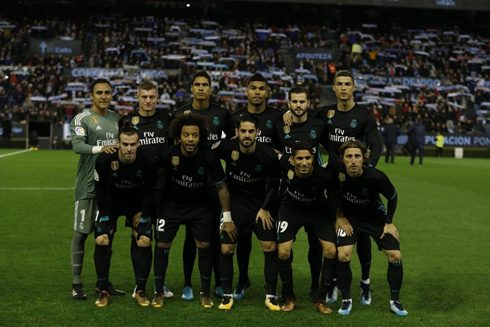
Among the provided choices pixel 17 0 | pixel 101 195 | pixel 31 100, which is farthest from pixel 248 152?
pixel 17 0

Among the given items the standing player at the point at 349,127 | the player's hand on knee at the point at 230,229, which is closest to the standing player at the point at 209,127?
the player's hand on knee at the point at 230,229

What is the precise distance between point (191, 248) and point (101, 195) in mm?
1278

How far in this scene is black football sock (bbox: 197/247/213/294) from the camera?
6477 millimetres

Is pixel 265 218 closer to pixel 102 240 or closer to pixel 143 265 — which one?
pixel 143 265

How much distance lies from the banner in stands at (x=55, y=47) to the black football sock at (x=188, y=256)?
A: 125 ft

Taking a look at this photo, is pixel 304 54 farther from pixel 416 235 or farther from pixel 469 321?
pixel 469 321

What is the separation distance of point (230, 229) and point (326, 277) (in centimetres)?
115

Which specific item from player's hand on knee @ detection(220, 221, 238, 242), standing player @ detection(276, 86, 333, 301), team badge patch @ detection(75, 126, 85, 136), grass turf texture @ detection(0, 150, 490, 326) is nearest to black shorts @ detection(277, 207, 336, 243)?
standing player @ detection(276, 86, 333, 301)

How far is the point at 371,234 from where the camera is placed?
6.42m

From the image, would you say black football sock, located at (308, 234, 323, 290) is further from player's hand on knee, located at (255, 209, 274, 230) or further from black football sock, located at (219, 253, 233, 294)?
black football sock, located at (219, 253, 233, 294)

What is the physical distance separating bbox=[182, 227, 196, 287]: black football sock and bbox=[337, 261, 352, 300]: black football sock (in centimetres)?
170

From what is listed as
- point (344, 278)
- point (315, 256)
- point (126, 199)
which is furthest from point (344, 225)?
point (126, 199)

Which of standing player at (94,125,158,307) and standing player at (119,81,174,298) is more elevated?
standing player at (119,81,174,298)

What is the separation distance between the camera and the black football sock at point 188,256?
270 inches
